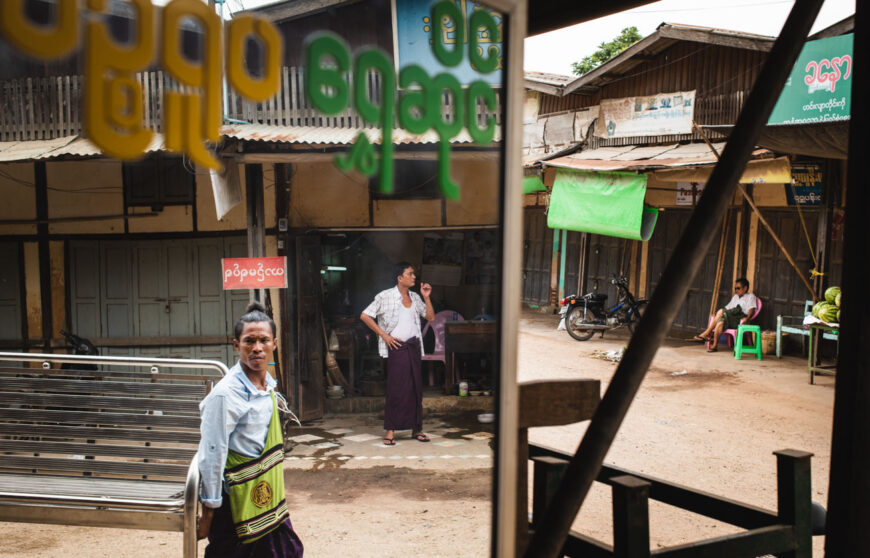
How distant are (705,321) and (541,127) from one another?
6.39 metres

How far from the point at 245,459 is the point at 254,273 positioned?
3.94 meters

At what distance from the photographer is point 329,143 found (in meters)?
6.34

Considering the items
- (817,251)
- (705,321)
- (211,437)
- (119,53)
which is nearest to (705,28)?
(817,251)

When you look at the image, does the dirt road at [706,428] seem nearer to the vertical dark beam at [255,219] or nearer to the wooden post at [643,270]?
the wooden post at [643,270]

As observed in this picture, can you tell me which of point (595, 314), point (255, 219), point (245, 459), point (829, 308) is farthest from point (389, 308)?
point (595, 314)

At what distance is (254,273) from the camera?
7012 mm

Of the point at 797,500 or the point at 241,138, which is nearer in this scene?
the point at 797,500

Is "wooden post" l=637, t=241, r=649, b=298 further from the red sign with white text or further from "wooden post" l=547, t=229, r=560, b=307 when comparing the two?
the red sign with white text

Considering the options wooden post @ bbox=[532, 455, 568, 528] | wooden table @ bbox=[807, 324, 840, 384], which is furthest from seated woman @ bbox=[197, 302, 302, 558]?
wooden table @ bbox=[807, 324, 840, 384]

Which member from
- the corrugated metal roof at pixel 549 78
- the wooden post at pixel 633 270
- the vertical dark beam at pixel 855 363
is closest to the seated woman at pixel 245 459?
the vertical dark beam at pixel 855 363

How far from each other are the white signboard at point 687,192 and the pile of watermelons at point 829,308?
3910 millimetres

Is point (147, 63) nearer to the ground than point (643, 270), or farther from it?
farther from it

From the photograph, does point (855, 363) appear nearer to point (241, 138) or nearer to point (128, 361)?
point (128, 361)

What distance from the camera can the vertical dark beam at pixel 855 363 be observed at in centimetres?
190
